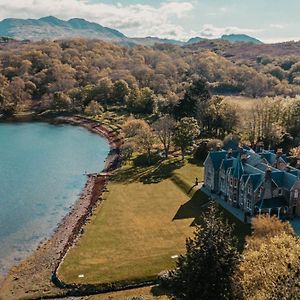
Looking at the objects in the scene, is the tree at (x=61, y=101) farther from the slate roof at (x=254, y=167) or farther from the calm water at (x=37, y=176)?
the slate roof at (x=254, y=167)

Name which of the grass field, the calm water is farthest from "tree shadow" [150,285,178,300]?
the calm water

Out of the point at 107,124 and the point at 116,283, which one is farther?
the point at 107,124

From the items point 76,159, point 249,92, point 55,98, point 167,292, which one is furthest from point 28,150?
point 249,92

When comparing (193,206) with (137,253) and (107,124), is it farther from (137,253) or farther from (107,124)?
(107,124)

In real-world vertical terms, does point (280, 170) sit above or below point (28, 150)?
above

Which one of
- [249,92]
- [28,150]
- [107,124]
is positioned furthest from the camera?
[249,92]

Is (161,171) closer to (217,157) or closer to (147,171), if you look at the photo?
(147,171)

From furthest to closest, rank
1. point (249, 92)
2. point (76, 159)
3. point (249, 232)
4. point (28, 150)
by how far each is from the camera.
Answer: point (249, 92) < point (28, 150) < point (76, 159) < point (249, 232)
